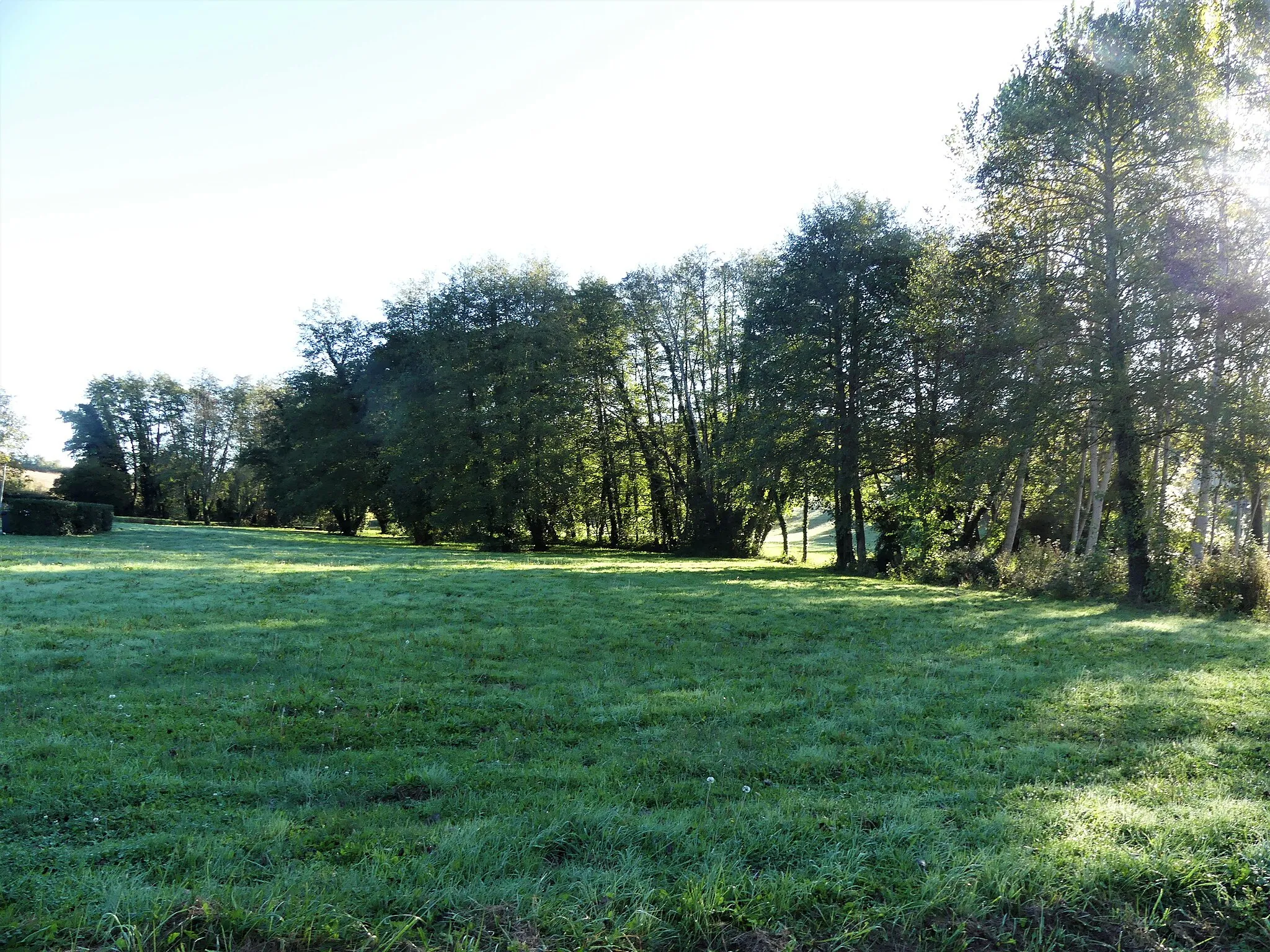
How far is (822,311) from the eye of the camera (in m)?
24.1

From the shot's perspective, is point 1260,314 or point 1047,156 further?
point 1047,156

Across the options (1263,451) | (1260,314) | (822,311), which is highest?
(822,311)

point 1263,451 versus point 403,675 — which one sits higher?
point 1263,451

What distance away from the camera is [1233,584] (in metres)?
13.4

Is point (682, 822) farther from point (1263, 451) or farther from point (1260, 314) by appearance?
point (1260, 314)

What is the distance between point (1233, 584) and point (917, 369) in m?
11.6

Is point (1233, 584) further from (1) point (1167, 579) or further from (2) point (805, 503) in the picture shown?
(2) point (805, 503)

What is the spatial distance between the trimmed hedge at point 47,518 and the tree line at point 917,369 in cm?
1291

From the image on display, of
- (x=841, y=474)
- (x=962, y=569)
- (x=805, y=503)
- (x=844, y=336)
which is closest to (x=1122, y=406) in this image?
(x=962, y=569)

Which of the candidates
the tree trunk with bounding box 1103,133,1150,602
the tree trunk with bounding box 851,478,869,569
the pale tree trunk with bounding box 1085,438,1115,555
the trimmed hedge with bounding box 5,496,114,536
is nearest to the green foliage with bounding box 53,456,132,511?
the trimmed hedge with bounding box 5,496,114,536

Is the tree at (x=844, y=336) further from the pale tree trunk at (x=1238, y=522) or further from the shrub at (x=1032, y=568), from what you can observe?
the pale tree trunk at (x=1238, y=522)

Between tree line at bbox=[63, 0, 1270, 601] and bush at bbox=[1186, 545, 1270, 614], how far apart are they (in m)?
0.98

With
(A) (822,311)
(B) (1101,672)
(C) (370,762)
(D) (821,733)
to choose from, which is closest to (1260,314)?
(B) (1101,672)

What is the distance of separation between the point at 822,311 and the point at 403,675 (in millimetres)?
20921
